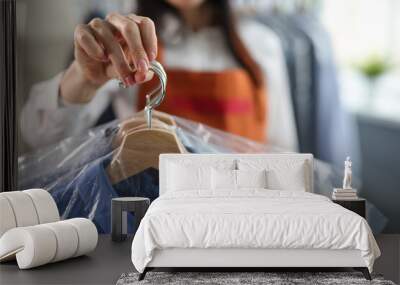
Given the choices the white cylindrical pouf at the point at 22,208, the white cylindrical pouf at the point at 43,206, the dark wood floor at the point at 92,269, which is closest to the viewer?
the dark wood floor at the point at 92,269

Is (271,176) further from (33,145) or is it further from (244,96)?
(33,145)

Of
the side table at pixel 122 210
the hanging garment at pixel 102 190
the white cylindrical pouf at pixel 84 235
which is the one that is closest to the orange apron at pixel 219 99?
the hanging garment at pixel 102 190

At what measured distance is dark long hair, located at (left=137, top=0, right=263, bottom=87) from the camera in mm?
7645

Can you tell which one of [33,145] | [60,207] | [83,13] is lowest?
[60,207]

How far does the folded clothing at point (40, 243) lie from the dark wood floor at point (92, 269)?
0.08 metres

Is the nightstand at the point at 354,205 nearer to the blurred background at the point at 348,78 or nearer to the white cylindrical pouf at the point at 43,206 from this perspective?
Result: the blurred background at the point at 348,78

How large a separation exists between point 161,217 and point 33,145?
9.91ft

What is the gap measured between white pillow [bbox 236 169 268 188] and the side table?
92 cm

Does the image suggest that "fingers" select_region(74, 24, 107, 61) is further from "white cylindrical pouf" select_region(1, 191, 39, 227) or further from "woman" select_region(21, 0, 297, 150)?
"white cylindrical pouf" select_region(1, 191, 39, 227)

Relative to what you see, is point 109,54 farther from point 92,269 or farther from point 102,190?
point 92,269

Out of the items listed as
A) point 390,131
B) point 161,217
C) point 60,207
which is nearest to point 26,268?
point 161,217

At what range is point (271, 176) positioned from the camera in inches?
273

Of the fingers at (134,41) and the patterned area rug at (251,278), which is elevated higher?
the fingers at (134,41)

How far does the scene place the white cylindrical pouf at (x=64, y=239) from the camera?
18.7ft
